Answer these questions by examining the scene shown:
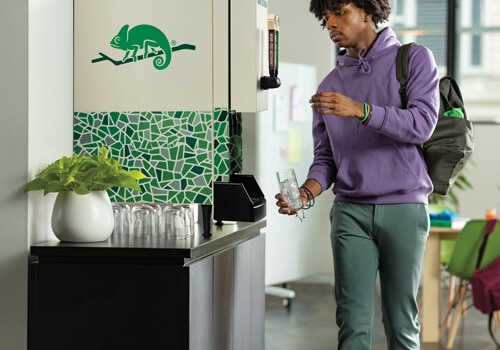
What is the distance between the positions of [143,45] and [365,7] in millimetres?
881

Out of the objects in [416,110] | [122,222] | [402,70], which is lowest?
[122,222]

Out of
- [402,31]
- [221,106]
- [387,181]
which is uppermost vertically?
[402,31]

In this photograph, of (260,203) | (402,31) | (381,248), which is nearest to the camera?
(381,248)

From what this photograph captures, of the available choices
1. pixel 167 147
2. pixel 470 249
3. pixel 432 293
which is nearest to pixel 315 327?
pixel 432 293

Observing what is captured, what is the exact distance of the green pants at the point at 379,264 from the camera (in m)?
3.22

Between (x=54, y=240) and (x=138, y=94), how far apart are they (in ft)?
2.33

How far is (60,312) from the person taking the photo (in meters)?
3.12

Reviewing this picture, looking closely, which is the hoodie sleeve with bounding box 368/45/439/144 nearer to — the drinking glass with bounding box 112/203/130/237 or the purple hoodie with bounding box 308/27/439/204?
the purple hoodie with bounding box 308/27/439/204

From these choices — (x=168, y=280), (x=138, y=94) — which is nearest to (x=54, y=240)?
(x=168, y=280)

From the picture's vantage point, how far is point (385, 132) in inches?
123

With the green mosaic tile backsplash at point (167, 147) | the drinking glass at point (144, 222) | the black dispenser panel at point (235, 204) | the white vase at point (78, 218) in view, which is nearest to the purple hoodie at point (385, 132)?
the black dispenser panel at point (235, 204)

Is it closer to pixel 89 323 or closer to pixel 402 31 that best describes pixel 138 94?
pixel 89 323

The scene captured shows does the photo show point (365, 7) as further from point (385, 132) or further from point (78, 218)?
point (78, 218)

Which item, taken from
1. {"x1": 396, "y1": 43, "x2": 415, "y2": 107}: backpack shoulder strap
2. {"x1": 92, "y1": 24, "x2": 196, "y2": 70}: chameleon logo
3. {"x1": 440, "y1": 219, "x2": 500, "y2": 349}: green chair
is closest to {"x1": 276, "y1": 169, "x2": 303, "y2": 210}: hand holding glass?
{"x1": 396, "y1": 43, "x2": 415, "y2": 107}: backpack shoulder strap
